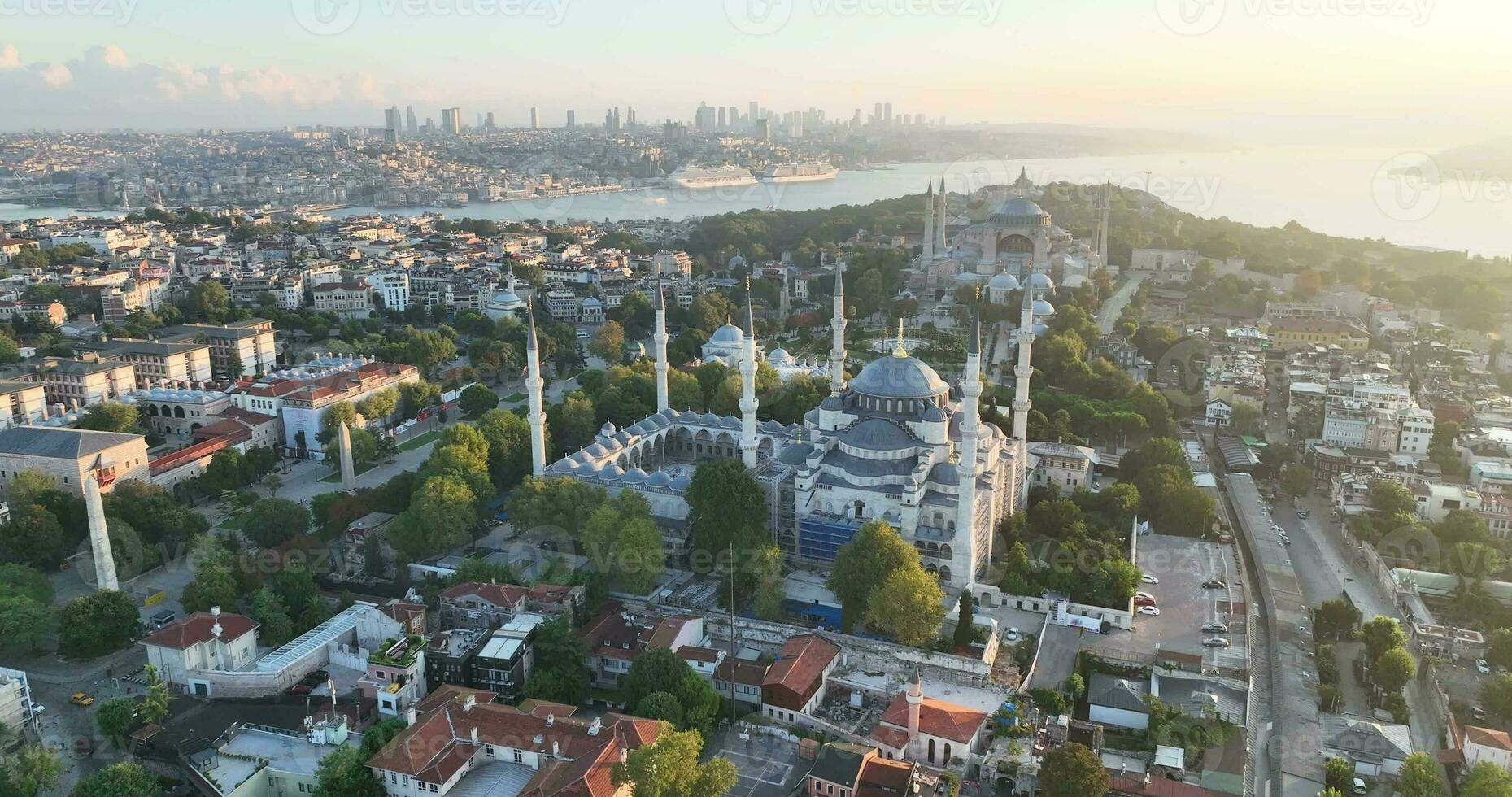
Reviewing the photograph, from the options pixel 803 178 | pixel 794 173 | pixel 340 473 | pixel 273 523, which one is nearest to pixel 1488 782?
pixel 273 523

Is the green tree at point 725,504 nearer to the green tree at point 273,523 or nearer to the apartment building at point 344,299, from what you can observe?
the green tree at point 273,523

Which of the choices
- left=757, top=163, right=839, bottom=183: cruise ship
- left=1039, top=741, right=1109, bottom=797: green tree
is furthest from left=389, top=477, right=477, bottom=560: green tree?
left=757, top=163, right=839, bottom=183: cruise ship

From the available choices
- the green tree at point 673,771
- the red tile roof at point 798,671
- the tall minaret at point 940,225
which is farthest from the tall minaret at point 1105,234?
the green tree at point 673,771

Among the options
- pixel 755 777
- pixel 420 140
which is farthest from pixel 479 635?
pixel 420 140

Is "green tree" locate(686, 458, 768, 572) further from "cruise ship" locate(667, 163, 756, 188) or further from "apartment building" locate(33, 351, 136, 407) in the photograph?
"cruise ship" locate(667, 163, 756, 188)

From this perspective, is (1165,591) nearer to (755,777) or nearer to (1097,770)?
(1097,770)
